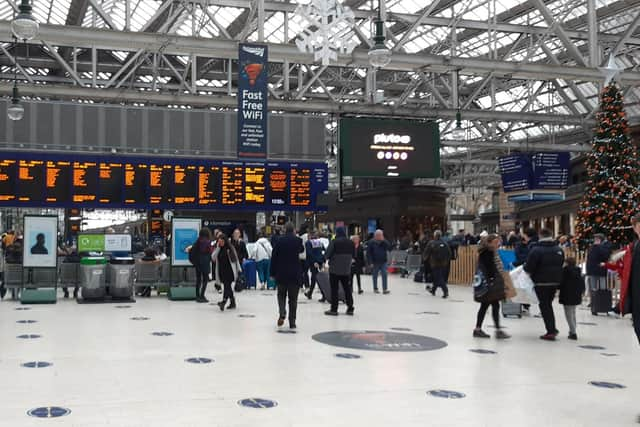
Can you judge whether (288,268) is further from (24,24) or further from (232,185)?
(232,185)

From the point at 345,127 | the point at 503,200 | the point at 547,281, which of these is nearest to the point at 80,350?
the point at 547,281

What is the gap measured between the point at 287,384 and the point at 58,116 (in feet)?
47.6

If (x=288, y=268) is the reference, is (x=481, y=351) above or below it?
below

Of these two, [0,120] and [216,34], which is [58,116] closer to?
[0,120]

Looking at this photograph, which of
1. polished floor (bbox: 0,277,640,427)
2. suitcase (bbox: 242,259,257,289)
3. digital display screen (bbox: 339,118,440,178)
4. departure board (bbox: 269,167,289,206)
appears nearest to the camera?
polished floor (bbox: 0,277,640,427)

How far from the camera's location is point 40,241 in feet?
40.8

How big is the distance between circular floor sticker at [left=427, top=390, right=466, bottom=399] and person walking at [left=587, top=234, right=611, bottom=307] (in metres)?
7.27

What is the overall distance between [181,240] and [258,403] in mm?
8754

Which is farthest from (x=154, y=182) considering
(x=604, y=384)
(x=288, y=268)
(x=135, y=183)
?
(x=604, y=384)

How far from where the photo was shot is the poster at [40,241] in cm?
1234

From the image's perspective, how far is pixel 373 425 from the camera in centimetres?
457

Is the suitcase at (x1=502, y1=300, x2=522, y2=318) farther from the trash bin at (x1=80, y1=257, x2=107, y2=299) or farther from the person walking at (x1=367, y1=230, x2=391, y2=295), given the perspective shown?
the trash bin at (x1=80, y1=257, x2=107, y2=299)

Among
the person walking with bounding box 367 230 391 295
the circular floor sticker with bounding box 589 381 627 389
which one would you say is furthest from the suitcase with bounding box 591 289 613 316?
the circular floor sticker with bounding box 589 381 627 389

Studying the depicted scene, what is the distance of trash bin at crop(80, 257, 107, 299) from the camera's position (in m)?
12.8
